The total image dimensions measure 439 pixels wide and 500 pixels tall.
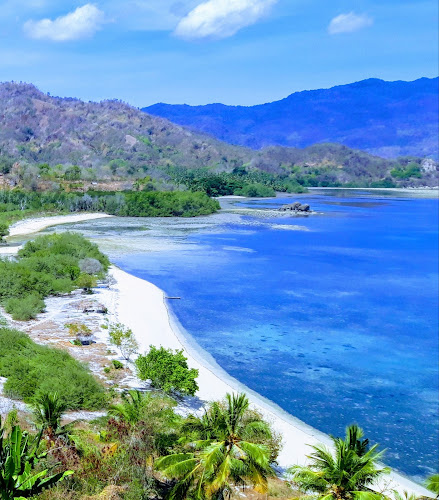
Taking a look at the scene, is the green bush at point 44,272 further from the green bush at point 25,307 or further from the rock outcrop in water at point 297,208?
the rock outcrop in water at point 297,208

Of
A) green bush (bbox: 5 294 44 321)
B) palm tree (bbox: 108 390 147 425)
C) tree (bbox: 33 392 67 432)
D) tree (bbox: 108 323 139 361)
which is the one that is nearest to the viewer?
tree (bbox: 33 392 67 432)

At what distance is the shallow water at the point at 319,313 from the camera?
24547 mm

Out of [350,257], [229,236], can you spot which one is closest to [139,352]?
[350,257]

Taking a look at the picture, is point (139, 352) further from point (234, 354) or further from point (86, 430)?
point (86, 430)

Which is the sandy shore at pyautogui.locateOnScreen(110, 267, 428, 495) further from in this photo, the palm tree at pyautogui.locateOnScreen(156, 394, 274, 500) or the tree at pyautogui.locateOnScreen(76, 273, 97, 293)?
the palm tree at pyautogui.locateOnScreen(156, 394, 274, 500)

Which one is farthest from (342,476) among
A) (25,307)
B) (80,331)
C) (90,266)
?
(90,266)

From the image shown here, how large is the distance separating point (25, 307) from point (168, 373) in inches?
472

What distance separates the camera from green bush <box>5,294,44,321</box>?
3069cm

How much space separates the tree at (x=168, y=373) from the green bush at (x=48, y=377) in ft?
7.07

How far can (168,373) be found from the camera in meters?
22.7

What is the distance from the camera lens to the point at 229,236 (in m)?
75.7

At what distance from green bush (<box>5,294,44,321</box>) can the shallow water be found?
8709 mm

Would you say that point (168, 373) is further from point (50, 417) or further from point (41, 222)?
point (41, 222)

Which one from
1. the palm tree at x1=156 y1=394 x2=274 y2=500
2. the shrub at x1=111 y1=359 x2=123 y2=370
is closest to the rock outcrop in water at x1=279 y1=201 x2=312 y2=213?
the shrub at x1=111 y1=359 x2=123 y2=370
